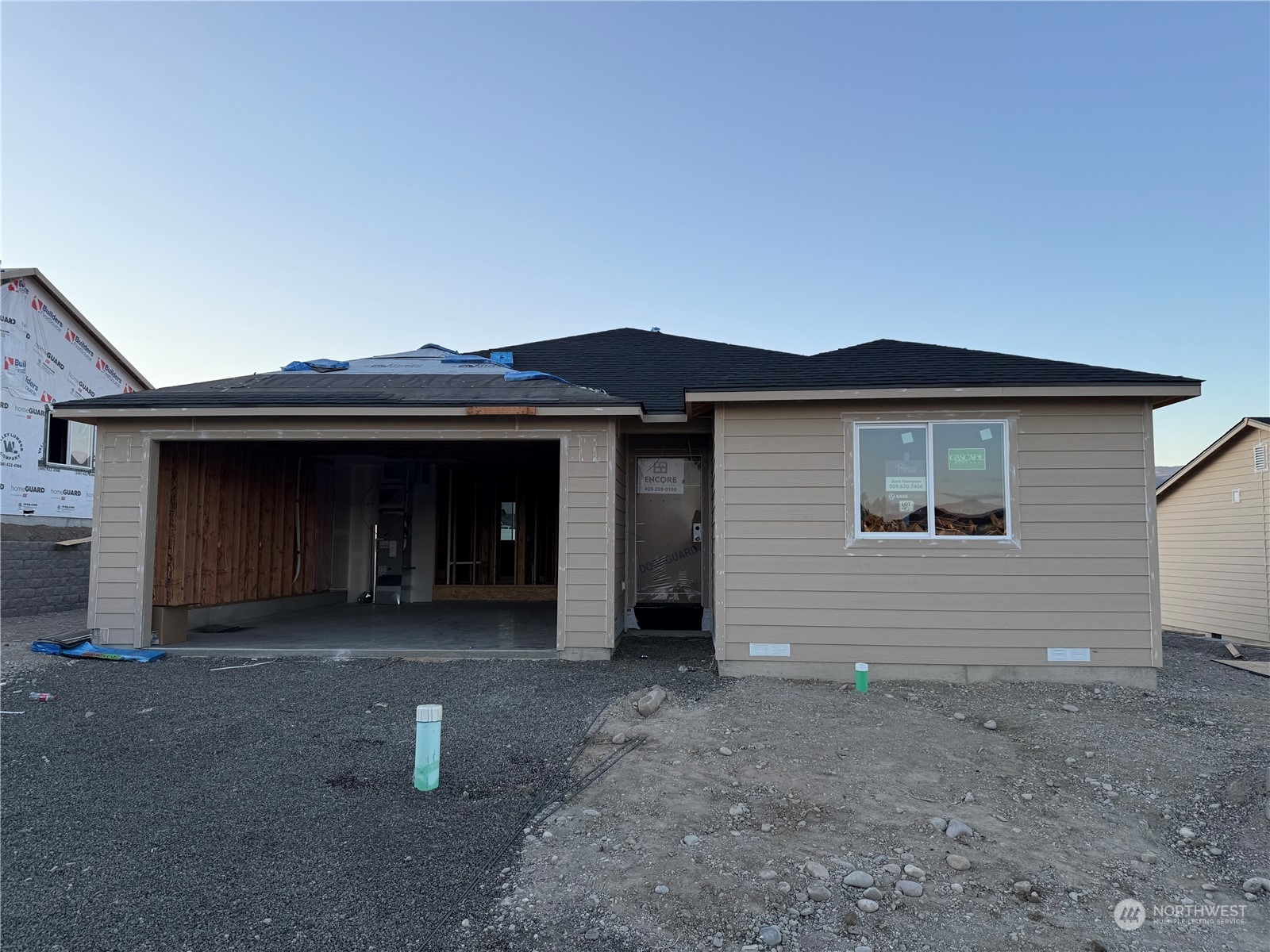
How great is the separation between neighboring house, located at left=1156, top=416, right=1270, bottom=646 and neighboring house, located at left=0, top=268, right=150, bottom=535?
21.1m

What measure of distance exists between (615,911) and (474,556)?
35.9 ft

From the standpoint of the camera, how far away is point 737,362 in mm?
10984

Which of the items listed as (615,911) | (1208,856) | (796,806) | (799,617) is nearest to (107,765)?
(615,911)

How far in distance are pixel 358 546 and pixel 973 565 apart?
35.4ft

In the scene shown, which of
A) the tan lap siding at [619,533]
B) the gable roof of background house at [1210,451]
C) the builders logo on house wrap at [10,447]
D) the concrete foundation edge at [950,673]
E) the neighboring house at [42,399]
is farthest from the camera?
the gable roof of background house at [1210,451]

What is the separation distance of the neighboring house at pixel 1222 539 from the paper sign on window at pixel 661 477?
10.1 meters

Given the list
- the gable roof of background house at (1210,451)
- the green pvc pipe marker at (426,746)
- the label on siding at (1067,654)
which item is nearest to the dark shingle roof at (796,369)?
the label on siding at (1067,654)

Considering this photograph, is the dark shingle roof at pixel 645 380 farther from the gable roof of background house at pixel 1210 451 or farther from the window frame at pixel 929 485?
the gable roof of background house at pixel 1210 451

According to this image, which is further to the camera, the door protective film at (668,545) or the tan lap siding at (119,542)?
the door protective film at (668,545)

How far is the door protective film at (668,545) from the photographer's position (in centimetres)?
929

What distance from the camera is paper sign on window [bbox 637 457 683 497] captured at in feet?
30.6

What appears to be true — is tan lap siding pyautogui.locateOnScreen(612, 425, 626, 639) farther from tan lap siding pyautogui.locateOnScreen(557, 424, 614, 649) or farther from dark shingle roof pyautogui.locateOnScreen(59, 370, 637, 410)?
dark shingle roof pyautogui.locateOnScreen(59, 370, 637, 410)

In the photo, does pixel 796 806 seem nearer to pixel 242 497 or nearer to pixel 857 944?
pixel 857 944

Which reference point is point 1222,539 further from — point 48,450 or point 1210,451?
point 48,450
